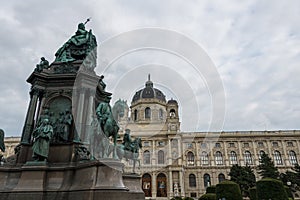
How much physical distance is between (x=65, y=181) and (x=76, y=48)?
6129mm

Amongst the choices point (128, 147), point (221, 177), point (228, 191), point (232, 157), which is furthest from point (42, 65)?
point (232, 157)

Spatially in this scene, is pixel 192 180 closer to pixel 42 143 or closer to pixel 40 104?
pixel 40 104

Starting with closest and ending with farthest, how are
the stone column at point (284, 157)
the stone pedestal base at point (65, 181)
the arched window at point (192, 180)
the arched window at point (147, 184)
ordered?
the stone pedestal base at point (65, 181), the arched window at point (147, 184), the arched window at point (192, 180), the stone column at point (284, 157)

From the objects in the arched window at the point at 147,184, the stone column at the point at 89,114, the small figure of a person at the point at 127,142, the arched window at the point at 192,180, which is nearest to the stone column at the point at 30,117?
the stone column at the point at 89,114

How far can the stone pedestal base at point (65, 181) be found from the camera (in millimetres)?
6949

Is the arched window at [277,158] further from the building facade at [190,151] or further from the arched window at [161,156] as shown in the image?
the arched window at [161,156]

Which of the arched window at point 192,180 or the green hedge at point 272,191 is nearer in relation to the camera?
the green hedge at point 272,191

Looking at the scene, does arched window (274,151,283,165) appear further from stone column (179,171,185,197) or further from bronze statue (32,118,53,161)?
bronze statue (32,118,53,161)

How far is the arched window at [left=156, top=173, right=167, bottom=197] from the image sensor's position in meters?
49.7

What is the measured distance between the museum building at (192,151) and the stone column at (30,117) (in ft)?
133

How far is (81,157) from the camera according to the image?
8.15 meters

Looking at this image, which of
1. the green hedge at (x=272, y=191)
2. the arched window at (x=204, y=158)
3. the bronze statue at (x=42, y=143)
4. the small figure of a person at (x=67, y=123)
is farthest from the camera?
the arched window at (x=204, y=158)

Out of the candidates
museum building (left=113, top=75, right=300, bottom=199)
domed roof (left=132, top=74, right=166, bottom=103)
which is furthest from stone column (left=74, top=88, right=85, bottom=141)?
domed roof (left=132, top=74, right=166, bottom=103)

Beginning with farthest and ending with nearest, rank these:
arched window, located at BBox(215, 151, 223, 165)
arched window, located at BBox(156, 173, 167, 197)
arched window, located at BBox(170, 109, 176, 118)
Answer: arched window, located at BBox(215, 151, 223, 165), arched window, located at BBox(170, 109, 176, 118), arched window, located at BBox(156, 173, 167, 197)
